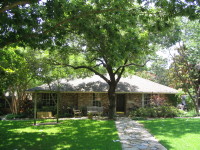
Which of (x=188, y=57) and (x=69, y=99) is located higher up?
(x=188, y=57)

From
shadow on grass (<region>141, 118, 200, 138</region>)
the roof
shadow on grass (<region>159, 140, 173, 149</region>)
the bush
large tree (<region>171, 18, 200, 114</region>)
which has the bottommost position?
shadow on grass (<region>159, 140, 173, 149</region>)

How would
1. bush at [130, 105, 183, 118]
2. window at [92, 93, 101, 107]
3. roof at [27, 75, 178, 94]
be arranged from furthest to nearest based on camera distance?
window at [92, 93, 101, 107]
roof at [27, 75, 178, 94]
bush at [130, 105, 183, 118]

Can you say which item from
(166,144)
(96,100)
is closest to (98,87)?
(96,100)

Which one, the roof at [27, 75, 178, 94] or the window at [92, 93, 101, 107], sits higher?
the roof at [27, 75, 178, 94]

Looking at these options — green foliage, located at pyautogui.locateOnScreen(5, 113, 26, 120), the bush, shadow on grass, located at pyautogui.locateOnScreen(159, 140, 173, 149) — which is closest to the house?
the bush

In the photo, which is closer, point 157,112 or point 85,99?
point 157,112

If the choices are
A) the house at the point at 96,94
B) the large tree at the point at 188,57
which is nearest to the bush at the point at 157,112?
the house at the point at 96,94

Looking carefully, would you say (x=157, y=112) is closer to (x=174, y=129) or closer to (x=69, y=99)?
(x=174, y=129)

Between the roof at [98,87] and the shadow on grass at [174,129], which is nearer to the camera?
the shadow on grass at [174,129]

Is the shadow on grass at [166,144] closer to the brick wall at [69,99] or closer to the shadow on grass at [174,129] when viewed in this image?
the shadow on grass at [174,129]

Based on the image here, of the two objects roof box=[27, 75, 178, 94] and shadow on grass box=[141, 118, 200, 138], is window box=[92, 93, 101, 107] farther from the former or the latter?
shadow on grass box=[141, 118, 200, 138]

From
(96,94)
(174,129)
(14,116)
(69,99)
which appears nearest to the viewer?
(174,129)

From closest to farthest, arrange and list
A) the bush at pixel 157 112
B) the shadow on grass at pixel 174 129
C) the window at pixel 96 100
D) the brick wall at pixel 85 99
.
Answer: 1. the shadow on grass at pixel 174 129
2. the bush at pixel 157 112
3. the brick wall at pixel 85 99
4. the window at pixel 96 100

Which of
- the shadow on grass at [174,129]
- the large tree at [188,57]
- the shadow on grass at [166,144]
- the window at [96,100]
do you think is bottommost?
the shadow on grass at [166,144]
